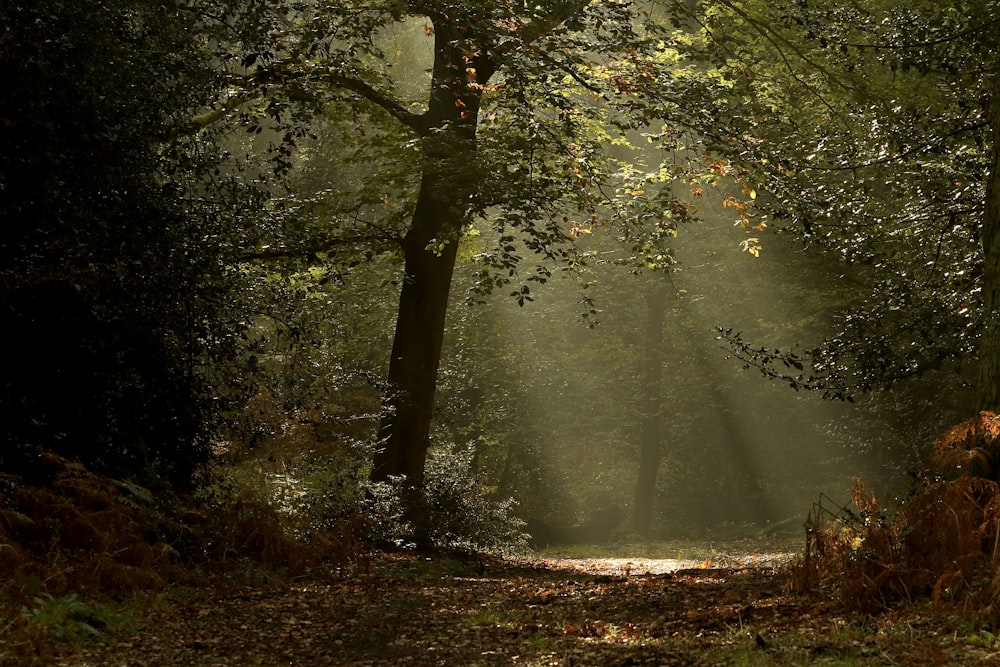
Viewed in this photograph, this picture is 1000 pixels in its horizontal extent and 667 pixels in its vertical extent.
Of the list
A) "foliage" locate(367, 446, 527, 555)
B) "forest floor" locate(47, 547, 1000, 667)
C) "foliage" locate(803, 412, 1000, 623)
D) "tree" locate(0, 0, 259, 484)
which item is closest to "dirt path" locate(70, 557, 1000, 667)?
"forest floor" locate(47, 547, 1000, 667)

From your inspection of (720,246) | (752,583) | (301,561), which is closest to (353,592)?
(301,561)

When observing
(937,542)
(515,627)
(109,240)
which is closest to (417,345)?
(109,240)

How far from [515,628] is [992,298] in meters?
4.84

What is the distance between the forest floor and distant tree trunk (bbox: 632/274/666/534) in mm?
20808

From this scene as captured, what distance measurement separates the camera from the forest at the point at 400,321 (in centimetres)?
760

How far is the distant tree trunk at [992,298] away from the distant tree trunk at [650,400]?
22.3 meters

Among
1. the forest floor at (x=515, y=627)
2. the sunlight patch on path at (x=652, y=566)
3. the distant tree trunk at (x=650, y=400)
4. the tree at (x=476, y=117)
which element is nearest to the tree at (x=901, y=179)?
the tree at (x=476, y=117)

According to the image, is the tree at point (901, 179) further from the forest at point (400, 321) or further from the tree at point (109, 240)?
the tree at point (109, 240)

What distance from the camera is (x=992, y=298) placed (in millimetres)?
8562

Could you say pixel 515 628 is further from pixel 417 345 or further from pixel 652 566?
pixel 652 566

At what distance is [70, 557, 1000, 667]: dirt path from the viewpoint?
21.4 ft

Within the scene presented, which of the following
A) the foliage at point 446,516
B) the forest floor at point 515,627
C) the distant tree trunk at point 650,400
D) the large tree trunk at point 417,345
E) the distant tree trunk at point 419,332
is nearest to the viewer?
the forest floor at point 515,627

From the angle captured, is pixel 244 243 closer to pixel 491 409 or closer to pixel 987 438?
pixel 987 438

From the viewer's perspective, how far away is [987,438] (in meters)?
8.03
